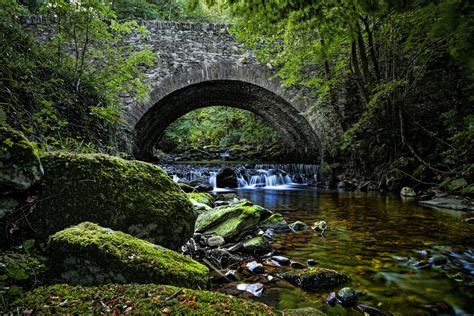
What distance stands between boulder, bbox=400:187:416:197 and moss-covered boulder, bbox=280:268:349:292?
5938mm

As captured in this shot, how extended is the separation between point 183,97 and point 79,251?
34.1ft

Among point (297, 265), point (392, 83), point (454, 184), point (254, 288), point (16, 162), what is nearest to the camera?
point (16, 162)

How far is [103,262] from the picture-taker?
63.2 inches

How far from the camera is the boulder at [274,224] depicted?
13.8ft

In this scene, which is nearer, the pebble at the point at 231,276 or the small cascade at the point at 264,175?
the pebble at the point at 231,276

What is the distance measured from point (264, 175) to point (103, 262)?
1051cm

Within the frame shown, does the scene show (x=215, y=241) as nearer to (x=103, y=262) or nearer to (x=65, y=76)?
(x=103, y=262)

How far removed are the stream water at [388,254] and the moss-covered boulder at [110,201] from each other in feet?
2.51

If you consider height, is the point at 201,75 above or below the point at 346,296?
above

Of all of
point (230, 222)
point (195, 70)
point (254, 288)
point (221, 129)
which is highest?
point (195, 70)

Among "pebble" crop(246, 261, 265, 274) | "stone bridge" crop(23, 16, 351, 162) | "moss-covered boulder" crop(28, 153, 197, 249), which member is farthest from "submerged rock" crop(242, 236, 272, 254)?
"stone bridge" crop(23, 16, 351, 162)

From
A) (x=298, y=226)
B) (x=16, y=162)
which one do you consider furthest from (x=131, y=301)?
(x=298, y=226)

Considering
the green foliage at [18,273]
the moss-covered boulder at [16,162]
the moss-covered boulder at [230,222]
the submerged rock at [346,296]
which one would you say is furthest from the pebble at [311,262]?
the moss-covered boulder at [16,162]

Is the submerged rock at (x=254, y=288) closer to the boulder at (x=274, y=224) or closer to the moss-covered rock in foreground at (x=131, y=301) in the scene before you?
the moss-covered rock in foreground at (x=131, y=301)
